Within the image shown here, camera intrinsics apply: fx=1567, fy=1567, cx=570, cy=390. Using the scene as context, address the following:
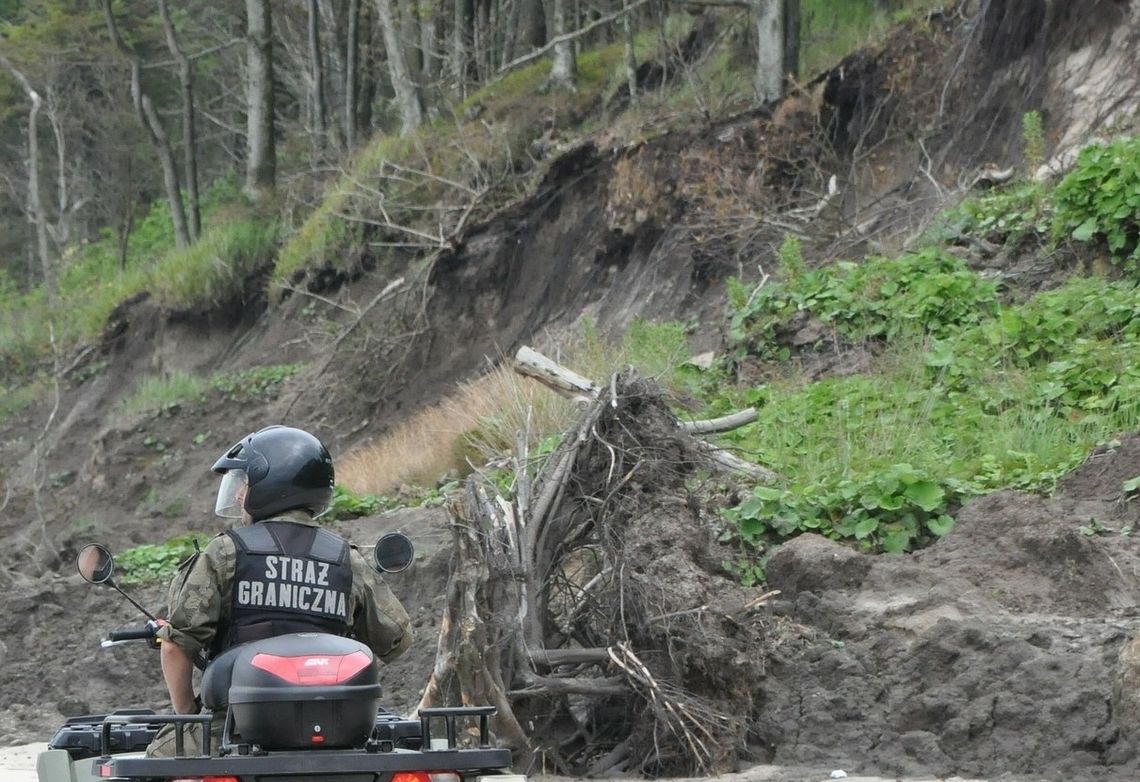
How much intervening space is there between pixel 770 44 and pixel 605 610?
11.2 m

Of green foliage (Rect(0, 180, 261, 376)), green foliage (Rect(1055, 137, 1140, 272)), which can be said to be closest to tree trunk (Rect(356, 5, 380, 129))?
green foliage (Rect(0, 180, 261, 376))

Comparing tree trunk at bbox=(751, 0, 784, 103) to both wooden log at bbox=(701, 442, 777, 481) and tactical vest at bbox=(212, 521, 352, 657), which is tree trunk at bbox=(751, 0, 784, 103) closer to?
wooden log at bbox=(701, 442, 777, 481)

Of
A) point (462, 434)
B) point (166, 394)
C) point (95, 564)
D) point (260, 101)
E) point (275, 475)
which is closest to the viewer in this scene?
point (95, 564)

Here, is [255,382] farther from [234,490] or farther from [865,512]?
[234,490]

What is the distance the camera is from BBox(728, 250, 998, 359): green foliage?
495 inches

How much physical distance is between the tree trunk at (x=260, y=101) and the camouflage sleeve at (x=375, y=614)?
74.5 feet

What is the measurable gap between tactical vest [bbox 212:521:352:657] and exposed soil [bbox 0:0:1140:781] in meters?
3.12

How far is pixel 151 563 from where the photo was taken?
13.3 meters

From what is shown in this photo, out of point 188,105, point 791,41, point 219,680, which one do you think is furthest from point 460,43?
point 219,680

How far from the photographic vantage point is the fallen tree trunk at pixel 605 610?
7.43 m

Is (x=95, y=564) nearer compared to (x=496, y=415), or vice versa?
(x=95, y=564)

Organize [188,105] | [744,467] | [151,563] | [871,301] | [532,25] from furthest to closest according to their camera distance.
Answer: [188,105] < [532,25] < [151,563] < [871,301] < [744,467]

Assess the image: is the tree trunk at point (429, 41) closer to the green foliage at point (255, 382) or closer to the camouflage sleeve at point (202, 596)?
the green foliage at point (255, 382)

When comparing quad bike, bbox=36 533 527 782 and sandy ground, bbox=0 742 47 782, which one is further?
sandy ground, bbox=0 742 47 782
